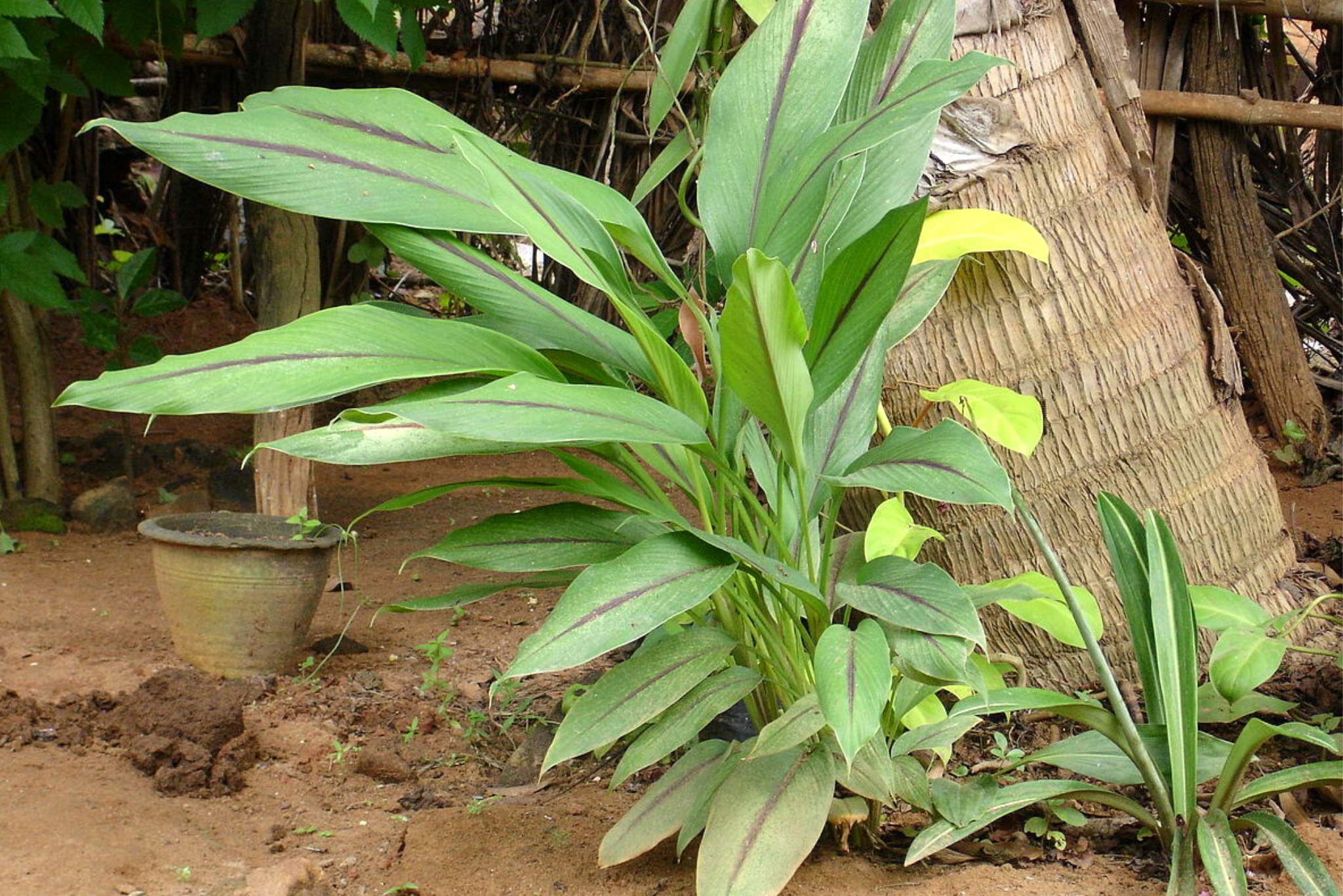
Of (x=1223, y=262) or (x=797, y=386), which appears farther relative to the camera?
(x=1223, y=262)

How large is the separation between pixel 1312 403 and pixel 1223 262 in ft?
1.73

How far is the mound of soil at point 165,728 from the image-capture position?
199 centimetres

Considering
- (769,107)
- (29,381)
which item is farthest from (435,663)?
(29,381)

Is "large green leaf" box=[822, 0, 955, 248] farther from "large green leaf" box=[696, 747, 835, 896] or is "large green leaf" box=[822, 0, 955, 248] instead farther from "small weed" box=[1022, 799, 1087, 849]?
"small weed" box=[1022, 799, 1087, 849]

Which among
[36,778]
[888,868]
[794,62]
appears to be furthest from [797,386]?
[36,778]

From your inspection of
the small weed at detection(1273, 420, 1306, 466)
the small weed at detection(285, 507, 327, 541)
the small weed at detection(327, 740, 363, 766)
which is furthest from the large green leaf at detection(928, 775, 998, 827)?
the small weed at detection(1273, 420, 1306, 466)

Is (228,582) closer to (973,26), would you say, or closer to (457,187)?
(457,187)

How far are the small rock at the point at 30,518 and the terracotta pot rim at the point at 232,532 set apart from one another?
96 cm

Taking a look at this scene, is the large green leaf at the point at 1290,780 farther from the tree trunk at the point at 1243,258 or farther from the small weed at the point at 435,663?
the tree trunk at the point at 1243,258

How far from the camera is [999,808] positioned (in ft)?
4.99

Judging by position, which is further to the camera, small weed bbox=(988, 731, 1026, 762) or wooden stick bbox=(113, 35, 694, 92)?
wooden stick bbox=(113, 35, 694, 92)

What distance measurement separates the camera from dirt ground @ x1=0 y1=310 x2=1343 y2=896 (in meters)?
1.58

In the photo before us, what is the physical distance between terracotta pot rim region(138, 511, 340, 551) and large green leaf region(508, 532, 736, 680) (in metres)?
1.35

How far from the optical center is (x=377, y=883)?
5.41ft
